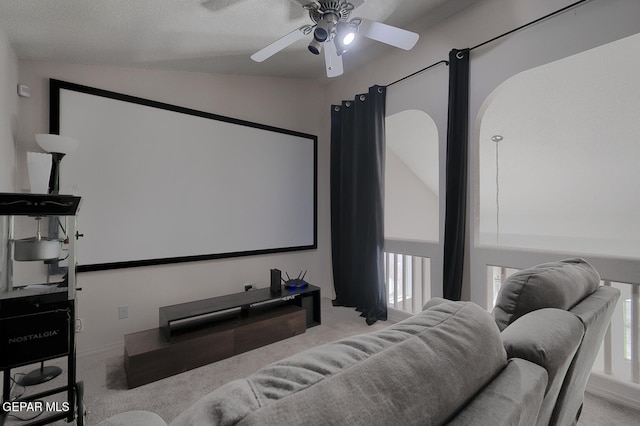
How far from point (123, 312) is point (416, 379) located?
2.92 meters

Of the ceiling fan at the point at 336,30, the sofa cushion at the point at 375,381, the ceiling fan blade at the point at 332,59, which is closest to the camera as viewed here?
the sofa cushion at the point at 375,381

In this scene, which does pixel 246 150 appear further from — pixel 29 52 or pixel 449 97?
pixel 449 97

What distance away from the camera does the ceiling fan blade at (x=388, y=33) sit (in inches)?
76.8

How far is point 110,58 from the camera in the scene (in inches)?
97.3

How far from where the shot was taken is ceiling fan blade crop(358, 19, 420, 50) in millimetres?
1950

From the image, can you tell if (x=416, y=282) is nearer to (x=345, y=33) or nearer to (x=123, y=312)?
(x=345, y=33)

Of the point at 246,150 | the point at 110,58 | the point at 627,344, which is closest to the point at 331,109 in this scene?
the point at 246,150

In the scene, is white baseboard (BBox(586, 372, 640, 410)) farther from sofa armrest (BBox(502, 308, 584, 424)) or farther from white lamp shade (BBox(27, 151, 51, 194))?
white lamp shade (BBox(27, 151, 51, 194))

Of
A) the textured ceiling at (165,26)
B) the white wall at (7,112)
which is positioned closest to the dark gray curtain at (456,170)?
the textured ceiling at (165,26)

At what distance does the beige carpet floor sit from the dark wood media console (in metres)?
0.07

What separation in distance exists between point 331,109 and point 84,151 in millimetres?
2732
